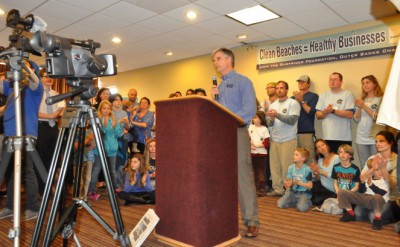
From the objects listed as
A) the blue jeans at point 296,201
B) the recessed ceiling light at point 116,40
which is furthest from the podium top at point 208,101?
the recessed ceiling light at point 116,40

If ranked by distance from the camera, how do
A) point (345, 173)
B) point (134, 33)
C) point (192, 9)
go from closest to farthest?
point (345, 173) < point (192, 9) < point (134, 33)

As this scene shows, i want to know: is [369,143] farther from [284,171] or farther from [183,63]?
[183,63]

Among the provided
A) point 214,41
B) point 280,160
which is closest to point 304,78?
point 280,160

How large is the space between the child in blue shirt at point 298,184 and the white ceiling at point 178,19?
209cm

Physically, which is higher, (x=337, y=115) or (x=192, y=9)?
(x=192, y=9)

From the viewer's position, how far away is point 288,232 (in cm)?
272

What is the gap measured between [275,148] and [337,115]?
97 centimetres

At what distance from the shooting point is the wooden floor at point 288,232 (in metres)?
2.43

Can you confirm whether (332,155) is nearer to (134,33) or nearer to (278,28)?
(278,28)

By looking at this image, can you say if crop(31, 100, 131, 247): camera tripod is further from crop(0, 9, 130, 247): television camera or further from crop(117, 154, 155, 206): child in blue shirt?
crop(117, 154, 155, 206): child in blue shirt

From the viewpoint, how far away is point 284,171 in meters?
4.48

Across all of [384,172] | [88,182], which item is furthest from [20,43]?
[384,172]

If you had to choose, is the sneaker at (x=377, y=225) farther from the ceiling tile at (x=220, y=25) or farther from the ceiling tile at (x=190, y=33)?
the ceiling tile at (x=190, y=33)

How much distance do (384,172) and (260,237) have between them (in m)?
1.50
